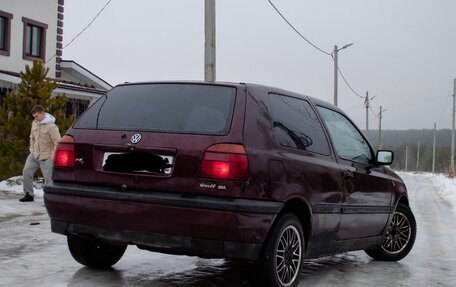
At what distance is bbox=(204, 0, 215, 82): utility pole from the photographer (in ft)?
43.6

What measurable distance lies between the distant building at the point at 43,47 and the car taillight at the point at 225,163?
49.7 feet

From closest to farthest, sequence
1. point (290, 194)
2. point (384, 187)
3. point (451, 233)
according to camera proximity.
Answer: point (290, 194), point (384, 187), point (451, 233)

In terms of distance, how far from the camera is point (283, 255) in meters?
4.68

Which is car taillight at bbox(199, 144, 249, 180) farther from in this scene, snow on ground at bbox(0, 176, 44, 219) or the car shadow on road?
snow on ground at bbox(0, 176, 44, 219)

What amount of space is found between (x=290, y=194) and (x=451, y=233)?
5652mm

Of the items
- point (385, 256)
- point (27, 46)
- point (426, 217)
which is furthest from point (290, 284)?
point (27, 46)

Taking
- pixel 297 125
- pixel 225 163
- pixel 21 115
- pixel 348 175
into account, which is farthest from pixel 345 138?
pixel 21 115

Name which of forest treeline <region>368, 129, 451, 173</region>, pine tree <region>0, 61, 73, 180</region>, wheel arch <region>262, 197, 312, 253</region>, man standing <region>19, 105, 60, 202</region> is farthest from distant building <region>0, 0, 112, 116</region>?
forest treeline <region>368, 129, 451, 173</region>

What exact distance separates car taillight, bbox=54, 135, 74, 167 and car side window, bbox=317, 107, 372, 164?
2.29 meters

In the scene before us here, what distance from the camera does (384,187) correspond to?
21.0ft

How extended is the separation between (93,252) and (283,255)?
5.96 feet

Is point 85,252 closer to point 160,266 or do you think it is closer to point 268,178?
point 160,266

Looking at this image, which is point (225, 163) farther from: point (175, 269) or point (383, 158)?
point (383, 158)

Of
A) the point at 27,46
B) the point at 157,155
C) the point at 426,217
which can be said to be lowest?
the point at 426,217
